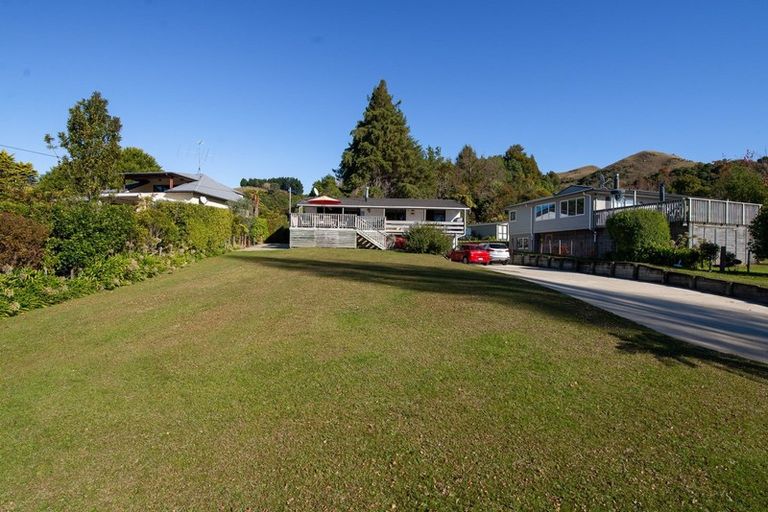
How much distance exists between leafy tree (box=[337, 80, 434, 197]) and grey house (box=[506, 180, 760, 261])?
26.0m

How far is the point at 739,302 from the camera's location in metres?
12.5

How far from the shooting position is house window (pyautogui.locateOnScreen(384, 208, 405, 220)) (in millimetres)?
41669

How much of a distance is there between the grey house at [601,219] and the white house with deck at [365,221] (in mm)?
6023

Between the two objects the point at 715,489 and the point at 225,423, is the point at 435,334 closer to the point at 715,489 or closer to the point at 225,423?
the point at 225,423

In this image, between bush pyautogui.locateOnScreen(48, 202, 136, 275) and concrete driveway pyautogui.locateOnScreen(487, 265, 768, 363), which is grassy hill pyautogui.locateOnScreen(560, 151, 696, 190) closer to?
concrete driveway pyautogui.locateOnScreen(487, 265, 768, 363)

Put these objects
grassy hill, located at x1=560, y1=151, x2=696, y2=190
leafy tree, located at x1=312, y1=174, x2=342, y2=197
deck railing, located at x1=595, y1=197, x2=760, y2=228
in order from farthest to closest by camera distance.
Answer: grassy hill, located at x1=560, y1=151, x2=696, y2=190
leafy tree, located at x1=312, y1=174, x2=342, y2=197
deck railing, located at x1=595, y1=197, x2=760, y2=228

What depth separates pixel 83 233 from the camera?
12586 mm

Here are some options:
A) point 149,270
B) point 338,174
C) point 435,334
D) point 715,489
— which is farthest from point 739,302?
point 338,174

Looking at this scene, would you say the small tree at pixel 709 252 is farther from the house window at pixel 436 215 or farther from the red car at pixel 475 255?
the house window at pixel 436 215

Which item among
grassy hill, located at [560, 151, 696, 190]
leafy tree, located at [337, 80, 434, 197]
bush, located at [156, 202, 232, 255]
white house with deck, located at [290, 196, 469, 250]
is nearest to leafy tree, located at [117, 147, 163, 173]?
leafy tree, located at [337, 80, 434, 197]

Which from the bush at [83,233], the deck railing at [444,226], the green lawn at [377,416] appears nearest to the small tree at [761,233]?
the green lawn at [377,416]

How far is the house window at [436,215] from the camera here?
40.8 metres

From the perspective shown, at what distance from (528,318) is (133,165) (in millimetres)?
65538

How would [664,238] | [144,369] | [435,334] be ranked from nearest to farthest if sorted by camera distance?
[144,369]
[435,334]
[664,238]
